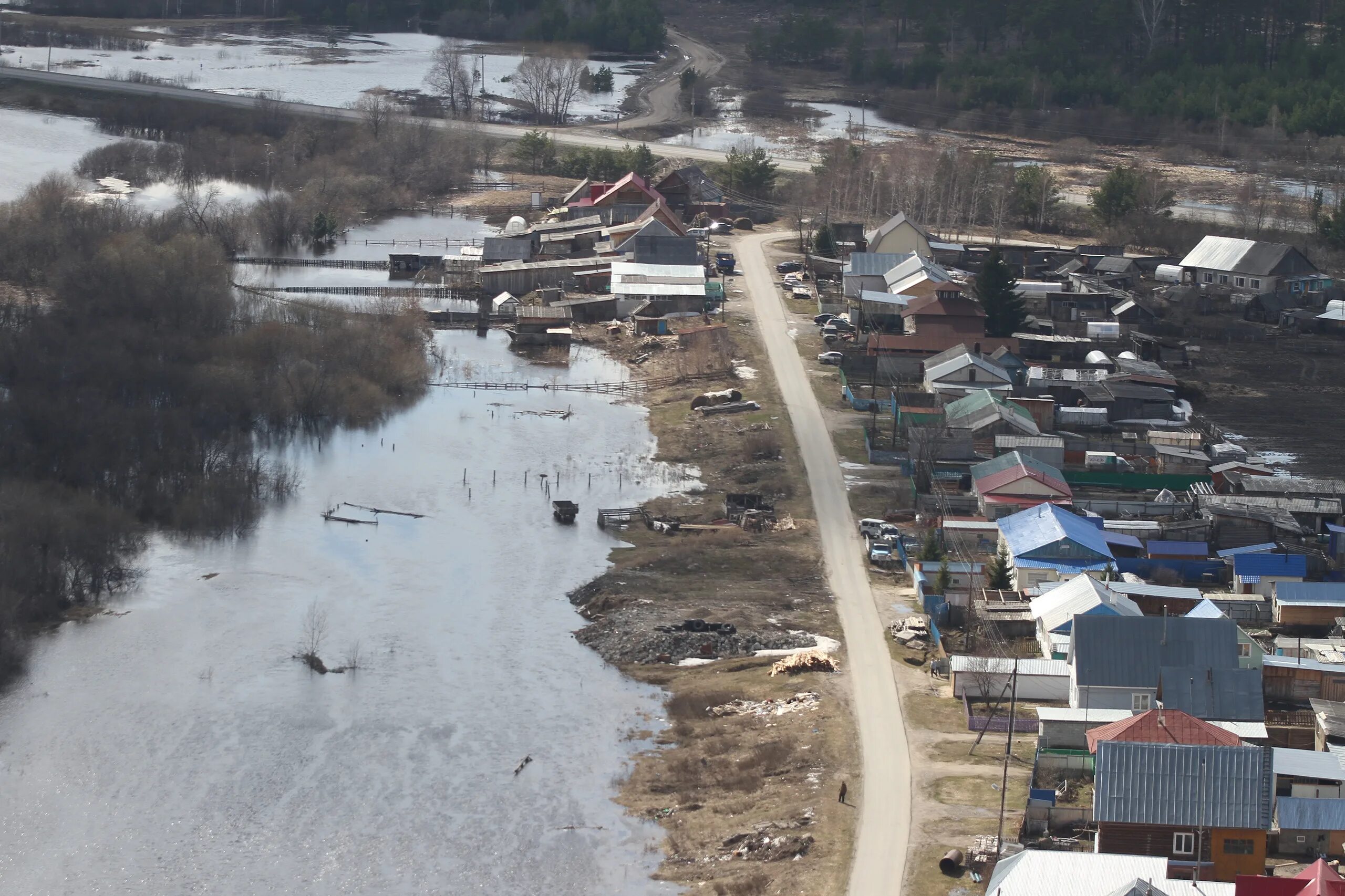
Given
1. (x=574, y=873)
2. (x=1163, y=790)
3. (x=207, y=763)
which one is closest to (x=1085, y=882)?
(x=1163, y=790)

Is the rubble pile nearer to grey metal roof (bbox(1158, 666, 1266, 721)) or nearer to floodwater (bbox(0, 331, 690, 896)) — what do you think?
floodwater (bbox(0, 331, 690, 896))

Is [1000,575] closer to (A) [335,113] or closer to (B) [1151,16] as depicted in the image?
(A) [335,113]

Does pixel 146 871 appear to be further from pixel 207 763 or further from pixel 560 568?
pixel 560 568

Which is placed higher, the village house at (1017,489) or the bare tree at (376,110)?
the bare tree at (376,110)

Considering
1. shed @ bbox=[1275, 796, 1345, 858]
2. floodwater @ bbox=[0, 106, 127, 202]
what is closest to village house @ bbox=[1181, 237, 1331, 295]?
shed @ bbox=[1275, 796, 1345, 858]

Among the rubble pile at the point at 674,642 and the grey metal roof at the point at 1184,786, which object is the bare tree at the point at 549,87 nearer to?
the rubble pile at the point at 674,642

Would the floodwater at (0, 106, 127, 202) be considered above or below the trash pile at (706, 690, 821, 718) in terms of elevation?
above

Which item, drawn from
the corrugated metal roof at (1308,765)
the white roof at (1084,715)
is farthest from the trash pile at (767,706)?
the corrugated metal roof at (1308,765)
